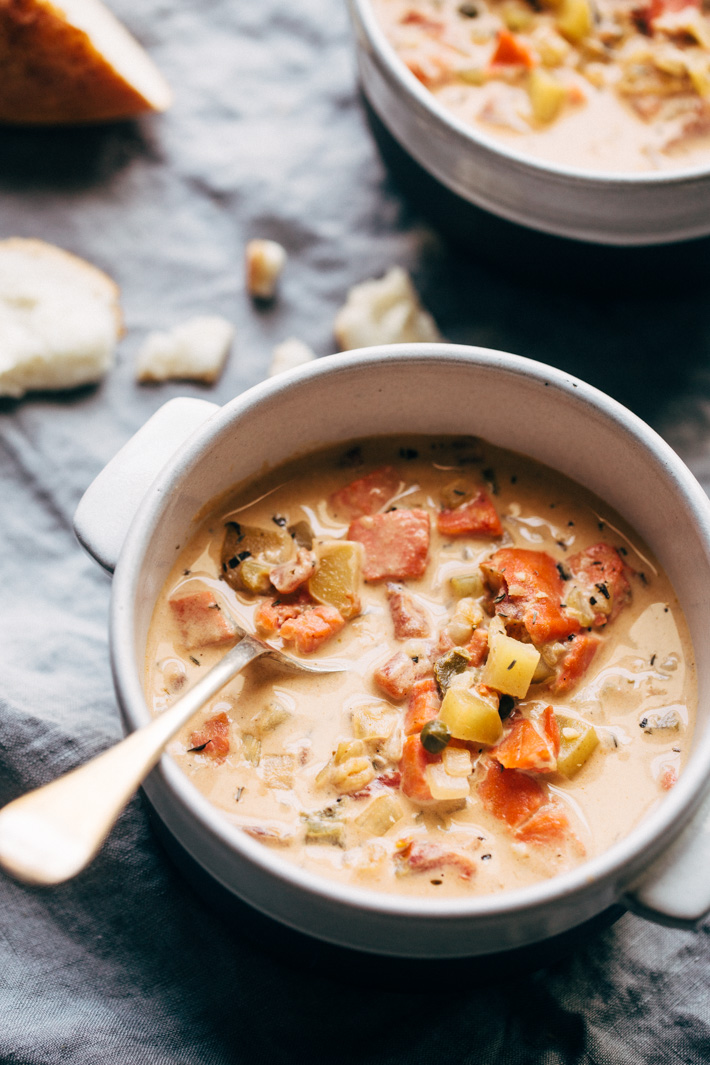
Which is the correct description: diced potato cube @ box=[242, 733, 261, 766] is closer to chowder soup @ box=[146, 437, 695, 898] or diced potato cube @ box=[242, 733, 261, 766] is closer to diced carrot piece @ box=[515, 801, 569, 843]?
chowder soup @ box=[146, 437, 695, 898]

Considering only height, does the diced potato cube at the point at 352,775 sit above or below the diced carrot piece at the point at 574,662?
below

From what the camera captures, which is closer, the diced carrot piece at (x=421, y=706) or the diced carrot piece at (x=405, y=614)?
the diced carrot piece at (x=421, y=706)

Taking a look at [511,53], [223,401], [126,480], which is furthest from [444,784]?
[511,53]

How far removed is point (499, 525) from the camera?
1.85 meters

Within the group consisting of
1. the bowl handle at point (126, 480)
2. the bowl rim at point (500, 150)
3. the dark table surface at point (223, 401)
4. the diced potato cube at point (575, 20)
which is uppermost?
the diced potato cube at point (575, 20)

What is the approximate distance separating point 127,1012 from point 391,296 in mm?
1732

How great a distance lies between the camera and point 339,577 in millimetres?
1758

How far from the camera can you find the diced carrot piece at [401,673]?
166cm

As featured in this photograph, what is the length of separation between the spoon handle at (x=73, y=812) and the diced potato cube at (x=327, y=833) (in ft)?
1.11

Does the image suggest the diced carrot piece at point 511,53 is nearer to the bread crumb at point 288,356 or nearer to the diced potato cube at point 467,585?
the bread crumb at point 288,356

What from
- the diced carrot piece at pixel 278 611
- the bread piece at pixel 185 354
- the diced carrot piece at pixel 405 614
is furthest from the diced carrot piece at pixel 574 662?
the bread piece at pixel 185 354

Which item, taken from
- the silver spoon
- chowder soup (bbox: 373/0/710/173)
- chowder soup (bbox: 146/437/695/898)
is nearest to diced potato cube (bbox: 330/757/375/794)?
chowder soup (bbox: 146/437/695/898)

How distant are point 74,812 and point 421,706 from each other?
24.0 inches

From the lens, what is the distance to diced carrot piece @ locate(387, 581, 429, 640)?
5.61 ft
